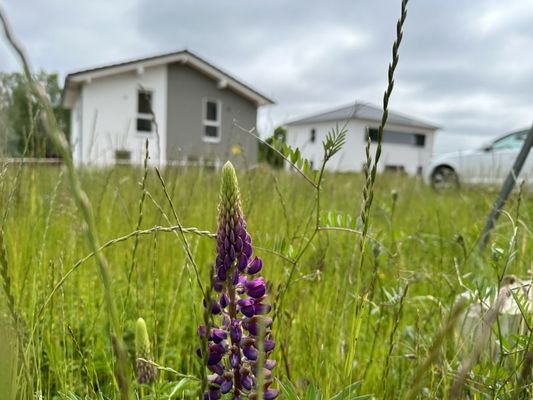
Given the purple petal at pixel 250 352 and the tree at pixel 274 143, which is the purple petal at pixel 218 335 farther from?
the tree at pixel 274 143

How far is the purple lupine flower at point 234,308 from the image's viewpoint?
725 millimetres

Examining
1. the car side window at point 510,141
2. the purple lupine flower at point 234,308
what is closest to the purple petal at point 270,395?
the purple lupine flower at point 234,308

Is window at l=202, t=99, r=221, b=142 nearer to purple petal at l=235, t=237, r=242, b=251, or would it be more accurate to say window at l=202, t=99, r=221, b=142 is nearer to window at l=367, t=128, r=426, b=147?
purple petal at l=235, t=237, r=242, b=251

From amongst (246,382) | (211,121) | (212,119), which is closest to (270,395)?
(246,382)

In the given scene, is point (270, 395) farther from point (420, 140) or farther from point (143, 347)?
point (420, 140)

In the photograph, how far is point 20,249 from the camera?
1.79 m

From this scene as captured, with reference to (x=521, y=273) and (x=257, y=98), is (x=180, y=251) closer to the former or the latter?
(x=521, y=273)

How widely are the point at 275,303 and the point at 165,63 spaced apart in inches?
800

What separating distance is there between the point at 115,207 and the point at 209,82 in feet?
62.3

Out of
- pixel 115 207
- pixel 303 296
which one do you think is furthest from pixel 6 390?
pixel 115 207

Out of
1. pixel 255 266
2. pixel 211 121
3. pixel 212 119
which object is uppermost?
pixel 212 119

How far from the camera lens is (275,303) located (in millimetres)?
917

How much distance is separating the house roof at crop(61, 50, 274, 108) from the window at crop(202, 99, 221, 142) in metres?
0.96

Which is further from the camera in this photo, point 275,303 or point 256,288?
point 275,303
